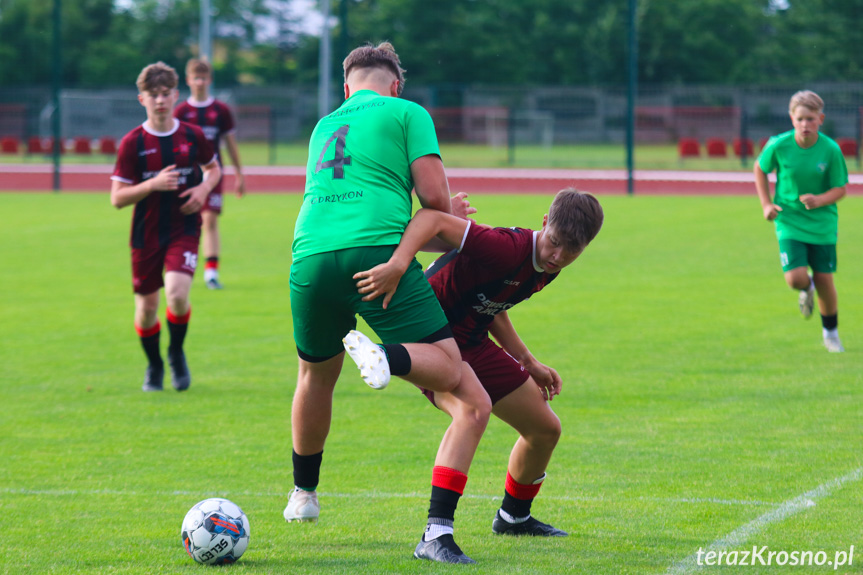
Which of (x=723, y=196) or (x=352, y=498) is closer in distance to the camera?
(x=352, y=498)

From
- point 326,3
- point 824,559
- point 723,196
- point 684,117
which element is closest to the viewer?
point 824,559

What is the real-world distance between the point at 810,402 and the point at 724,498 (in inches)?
84.8

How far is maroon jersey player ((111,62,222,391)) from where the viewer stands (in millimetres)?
7320

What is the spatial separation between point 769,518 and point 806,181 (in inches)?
184

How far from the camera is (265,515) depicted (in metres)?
4.71

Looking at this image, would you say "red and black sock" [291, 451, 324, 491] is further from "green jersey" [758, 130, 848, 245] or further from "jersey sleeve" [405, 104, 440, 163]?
"green jersey" [758, 130, 848, 245]

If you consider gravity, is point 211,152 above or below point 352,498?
above

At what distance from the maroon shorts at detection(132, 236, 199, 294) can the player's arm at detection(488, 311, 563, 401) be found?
3410mm

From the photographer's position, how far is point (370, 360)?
12.4 ft

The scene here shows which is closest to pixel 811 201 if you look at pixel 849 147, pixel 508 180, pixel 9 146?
pixel 508 180

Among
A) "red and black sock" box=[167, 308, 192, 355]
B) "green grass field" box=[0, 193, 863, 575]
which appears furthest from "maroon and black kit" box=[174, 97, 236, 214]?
"red and black sock" box=[167, 308, 192, 355]

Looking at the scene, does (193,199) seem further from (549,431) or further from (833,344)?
(833,344)

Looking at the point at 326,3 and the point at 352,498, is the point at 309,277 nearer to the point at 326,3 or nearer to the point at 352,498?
the point at 352,498

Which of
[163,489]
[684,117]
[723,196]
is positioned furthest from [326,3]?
[163,489]
